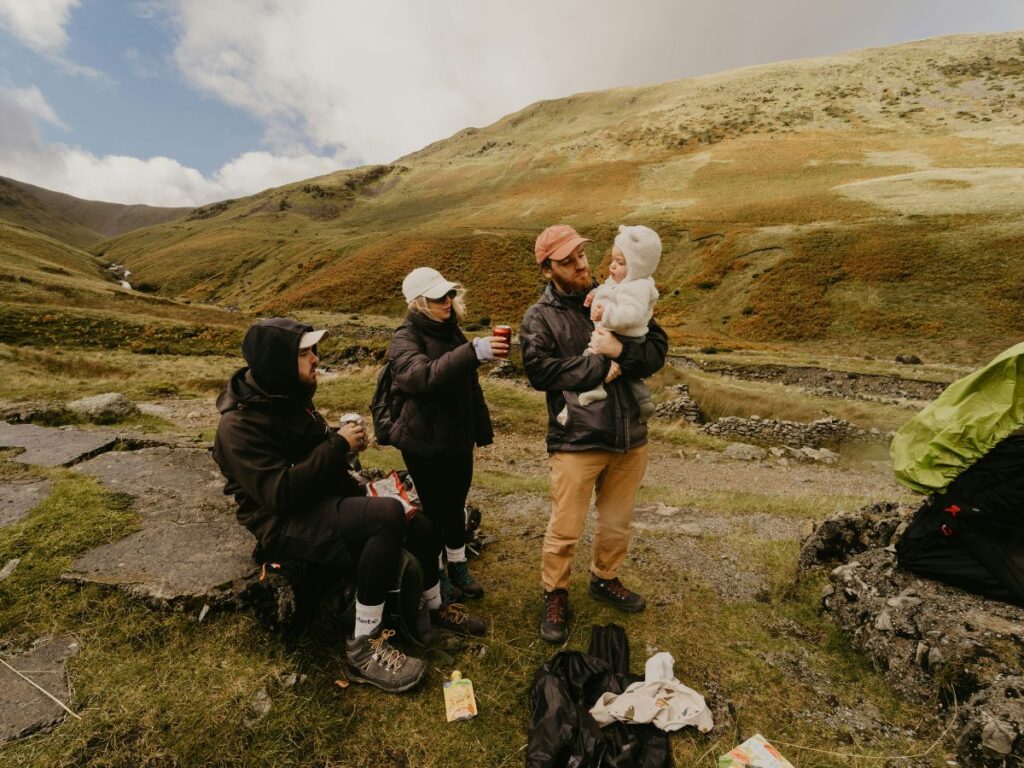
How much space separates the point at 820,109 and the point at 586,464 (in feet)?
397

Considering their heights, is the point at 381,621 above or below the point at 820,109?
below

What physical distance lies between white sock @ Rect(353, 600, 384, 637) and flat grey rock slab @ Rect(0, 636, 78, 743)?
1.70 meters

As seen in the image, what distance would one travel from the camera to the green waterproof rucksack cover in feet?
10.8

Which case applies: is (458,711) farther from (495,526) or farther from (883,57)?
(883,57)

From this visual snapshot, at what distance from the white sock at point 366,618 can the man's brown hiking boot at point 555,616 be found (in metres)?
1.49

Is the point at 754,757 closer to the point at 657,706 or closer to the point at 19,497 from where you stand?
the point at 657,706

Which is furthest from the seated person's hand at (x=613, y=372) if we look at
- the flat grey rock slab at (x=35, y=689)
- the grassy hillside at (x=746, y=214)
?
the grassy hillside at (x=746, y=214)

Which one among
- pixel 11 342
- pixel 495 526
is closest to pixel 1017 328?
pixel 495 526

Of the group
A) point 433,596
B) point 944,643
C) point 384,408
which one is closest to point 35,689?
point 433,596

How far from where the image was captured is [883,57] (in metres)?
114

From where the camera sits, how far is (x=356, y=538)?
3.57 m

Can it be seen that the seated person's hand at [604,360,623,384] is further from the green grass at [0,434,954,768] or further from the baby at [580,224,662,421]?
the green grass at [0,434,954,768]

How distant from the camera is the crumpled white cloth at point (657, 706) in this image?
10.8ft

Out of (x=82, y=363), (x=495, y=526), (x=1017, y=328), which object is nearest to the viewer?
(x=495, y=526)
